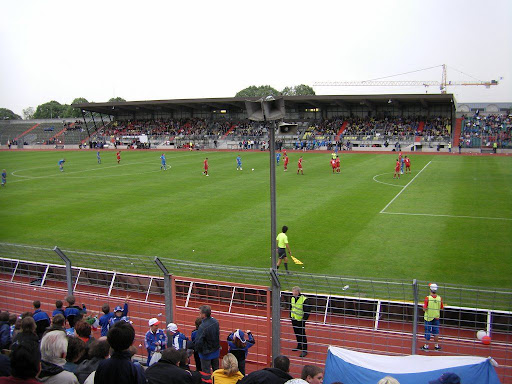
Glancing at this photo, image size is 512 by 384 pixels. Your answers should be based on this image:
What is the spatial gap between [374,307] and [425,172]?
28.6 m

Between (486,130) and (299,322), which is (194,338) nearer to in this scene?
(299,322)

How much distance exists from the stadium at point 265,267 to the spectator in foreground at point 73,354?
0.06ft

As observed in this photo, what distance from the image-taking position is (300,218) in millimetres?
20797

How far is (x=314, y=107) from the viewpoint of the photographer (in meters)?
73.9

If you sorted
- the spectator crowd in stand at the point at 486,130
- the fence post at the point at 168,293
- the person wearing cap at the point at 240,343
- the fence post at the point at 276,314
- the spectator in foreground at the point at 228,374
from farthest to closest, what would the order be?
the spectator crowd in stand at the point at 486,130 → the fence post at the point at 168,293 → the fence post at the point at 276,314 → the person wearing cap at the point at 240,343 → the spectator in foreground at the point at 228,374

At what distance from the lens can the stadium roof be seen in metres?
60.9

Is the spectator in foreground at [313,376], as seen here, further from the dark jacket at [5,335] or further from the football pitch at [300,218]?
the football pitch at [300,218]

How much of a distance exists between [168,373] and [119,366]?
0.80 m

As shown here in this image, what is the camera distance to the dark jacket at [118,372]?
462 cm

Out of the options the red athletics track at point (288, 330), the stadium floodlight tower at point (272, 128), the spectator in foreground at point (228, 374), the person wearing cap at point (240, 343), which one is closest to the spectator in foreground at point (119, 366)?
the spectator in foreground at point (228, 374)

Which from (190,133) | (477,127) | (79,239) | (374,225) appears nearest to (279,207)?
(374,225)

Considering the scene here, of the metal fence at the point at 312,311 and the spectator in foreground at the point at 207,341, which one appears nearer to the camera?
the spectator in foreground at the point at 207,341

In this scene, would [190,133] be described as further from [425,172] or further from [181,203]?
[181,203]

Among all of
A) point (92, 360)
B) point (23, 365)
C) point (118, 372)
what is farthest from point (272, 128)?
point (23, 365)
